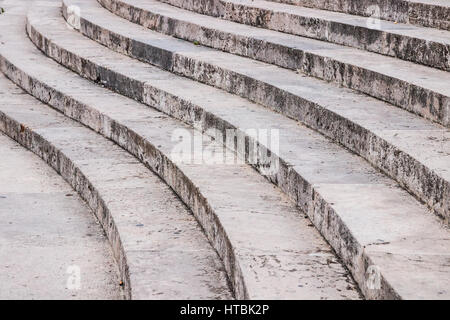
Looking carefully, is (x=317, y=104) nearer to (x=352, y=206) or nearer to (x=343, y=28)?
(x=352, y=206)

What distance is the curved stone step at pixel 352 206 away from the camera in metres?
3.08

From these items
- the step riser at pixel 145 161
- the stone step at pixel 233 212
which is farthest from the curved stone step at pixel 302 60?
the step riser at pixel 145 161

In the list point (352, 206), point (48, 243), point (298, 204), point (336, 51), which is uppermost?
point (336, 51)

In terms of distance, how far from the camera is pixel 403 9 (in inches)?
264

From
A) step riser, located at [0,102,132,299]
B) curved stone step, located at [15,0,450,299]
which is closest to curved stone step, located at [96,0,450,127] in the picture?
curved stone step, located at [15,0,450,299]

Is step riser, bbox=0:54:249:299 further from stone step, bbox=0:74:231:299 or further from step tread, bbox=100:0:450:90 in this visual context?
step tread, bbox=100:0:450:90

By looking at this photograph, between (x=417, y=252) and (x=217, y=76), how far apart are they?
3346 millimetres

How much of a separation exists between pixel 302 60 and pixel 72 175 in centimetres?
195

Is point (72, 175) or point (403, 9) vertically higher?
point (403, 9)

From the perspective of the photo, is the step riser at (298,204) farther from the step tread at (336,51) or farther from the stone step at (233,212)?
the step tread at (336,51)

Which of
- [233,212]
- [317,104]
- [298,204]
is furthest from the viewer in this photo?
[317,104]

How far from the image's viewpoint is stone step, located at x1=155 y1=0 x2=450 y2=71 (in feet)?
18.6

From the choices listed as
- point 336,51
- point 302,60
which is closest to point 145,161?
point 302,60
